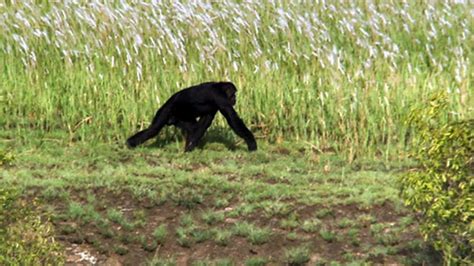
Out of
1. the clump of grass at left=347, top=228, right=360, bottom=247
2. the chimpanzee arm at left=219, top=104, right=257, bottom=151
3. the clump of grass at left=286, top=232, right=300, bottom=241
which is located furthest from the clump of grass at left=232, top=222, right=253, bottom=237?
the chimpanzee arm at left=219, top=104, right=257, bottom=151

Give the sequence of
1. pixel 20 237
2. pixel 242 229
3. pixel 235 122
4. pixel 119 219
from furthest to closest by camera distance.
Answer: pixel 235 122, pixel 119 219, pixel 242 229, pixel 20 237

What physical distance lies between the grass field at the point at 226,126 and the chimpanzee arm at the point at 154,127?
12 cm

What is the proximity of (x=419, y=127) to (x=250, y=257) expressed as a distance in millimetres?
2161

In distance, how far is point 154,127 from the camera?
12.9 meters

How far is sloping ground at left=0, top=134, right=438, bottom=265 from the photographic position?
31.1ft

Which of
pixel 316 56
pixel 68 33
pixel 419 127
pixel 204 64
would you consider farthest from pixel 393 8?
pixel 419 127

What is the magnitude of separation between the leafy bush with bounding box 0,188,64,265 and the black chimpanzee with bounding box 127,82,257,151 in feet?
17.0

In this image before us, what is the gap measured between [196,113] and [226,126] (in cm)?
122

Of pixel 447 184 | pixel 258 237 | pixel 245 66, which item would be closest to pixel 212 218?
pixel 258 237

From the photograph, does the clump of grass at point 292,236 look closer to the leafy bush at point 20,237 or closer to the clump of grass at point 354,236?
the clump of grass at point 354,236

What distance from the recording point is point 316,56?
15023 millimetres

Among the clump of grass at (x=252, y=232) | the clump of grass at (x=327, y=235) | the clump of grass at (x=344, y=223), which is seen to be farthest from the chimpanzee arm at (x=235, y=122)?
the clump of grass at (x=327, y=235)

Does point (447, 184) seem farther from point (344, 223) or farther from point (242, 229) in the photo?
point (242, 229)

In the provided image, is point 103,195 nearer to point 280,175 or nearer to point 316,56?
point 280,175
